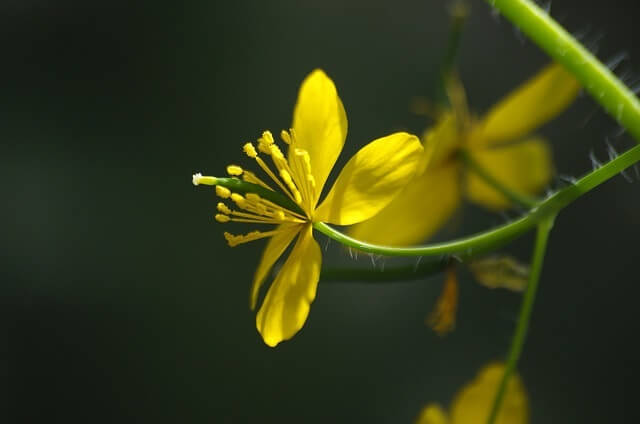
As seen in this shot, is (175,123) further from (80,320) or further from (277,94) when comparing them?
(80,320)

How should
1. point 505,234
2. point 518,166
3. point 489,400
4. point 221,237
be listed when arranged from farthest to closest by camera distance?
1. point 221,237
2. point 518,166
3. point 489,400
4. point 505,234

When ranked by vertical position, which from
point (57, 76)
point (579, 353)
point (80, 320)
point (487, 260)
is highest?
point (57, 76)

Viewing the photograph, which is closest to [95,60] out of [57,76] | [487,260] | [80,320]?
[57,76]

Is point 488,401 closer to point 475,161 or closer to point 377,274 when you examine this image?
point 377,274

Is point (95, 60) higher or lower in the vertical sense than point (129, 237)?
higher

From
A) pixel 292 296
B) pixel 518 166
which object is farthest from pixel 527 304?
pixel 518 166

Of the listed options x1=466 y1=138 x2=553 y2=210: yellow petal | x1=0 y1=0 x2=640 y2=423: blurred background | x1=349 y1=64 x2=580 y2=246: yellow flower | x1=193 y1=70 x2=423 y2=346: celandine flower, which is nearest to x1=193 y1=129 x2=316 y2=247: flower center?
x1=193 y1=70 x2=423 y2=346: celandine flower
